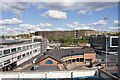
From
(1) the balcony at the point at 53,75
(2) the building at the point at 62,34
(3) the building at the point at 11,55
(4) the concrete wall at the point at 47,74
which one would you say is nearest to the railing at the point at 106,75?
(1) the balcony at the point at 53,75

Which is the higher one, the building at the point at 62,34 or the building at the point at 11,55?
the building at the point at 62,34

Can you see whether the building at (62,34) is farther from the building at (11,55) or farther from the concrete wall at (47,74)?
the concrete wall at (47,74)

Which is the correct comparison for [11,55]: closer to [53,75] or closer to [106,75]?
[53,75]

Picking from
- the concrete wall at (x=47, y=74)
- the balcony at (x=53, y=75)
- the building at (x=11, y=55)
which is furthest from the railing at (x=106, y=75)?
the building at (x=11, y=55)

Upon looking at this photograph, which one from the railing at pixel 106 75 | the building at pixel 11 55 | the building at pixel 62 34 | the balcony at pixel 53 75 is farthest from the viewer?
the building at pixel 62 34

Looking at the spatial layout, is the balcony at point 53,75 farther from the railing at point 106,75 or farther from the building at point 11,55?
the building at point 11,55

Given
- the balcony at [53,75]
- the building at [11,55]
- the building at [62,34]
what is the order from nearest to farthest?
1. the balcony at [53,75]
2. the building at [11,55]
3. the building at [62,34]

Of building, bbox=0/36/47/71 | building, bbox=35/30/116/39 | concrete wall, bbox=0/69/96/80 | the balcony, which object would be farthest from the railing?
building, bbox=35/30/116/39

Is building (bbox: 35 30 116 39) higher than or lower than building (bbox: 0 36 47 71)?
higher

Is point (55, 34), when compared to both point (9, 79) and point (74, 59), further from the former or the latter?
point (9, 79)

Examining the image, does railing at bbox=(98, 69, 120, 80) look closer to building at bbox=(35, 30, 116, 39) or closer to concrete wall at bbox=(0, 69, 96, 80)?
concrete wall at bbox=(0, 69, 96, 80)

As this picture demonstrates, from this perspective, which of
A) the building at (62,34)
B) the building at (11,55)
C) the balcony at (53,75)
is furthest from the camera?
the building at (62,34)

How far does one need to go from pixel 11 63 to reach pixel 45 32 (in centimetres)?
3979

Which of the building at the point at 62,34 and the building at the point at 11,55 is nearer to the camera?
the building at the point at 11,55
